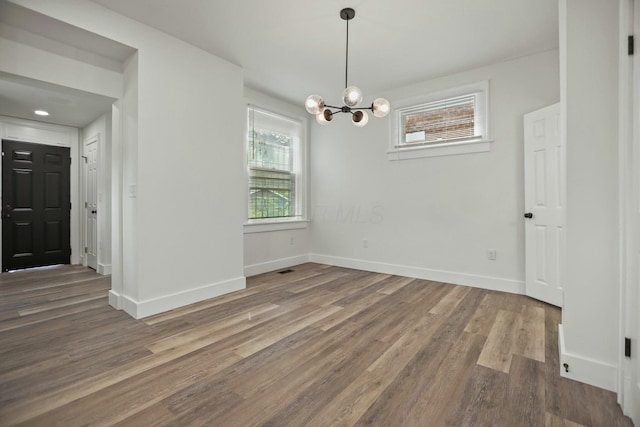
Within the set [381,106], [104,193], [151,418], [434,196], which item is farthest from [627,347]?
[104,193]

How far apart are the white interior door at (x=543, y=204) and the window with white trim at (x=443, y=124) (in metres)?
0.56

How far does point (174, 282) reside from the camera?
3.08 meters

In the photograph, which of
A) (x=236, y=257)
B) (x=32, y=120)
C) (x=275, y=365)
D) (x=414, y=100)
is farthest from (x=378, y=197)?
(x=32, y=120)

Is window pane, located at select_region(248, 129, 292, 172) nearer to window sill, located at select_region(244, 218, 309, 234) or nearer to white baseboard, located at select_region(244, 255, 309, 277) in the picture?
window sill, located at select_region(244, 218, 309, 234)

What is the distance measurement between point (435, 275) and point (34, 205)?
670cm

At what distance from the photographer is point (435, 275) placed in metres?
4.12

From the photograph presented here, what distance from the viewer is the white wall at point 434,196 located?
11.6ft

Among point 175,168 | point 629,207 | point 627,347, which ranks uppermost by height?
point 175,168

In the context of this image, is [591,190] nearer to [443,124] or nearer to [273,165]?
[443,124]

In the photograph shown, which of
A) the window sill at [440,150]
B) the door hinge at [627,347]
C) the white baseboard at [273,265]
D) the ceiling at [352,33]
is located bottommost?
the white baseboard at [273,265]

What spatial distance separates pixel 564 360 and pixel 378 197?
312cm

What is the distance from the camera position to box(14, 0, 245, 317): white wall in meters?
2.80

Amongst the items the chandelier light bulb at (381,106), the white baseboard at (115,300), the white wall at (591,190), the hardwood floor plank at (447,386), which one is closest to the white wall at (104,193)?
the white baseboard at (115,300)

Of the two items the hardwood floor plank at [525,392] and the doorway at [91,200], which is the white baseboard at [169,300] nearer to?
the doorway at [91,200]
